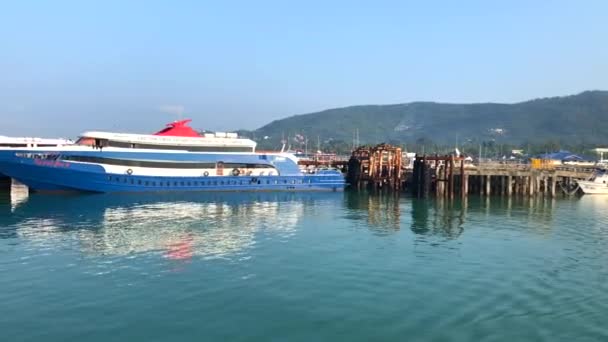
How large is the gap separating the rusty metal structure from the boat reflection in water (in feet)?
39.2

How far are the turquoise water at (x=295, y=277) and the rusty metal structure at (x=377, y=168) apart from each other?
65.1ft

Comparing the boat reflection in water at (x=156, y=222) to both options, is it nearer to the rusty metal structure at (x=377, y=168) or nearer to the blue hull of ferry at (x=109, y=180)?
the blue hull of ferry at (x=109, y=180)

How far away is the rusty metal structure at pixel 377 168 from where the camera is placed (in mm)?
51094

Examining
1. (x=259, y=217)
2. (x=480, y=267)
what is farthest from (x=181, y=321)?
(x=259, y=217)

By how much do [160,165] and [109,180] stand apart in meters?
4.58

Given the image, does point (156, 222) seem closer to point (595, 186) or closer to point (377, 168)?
point (377, 168)

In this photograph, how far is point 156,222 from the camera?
88.8 ft

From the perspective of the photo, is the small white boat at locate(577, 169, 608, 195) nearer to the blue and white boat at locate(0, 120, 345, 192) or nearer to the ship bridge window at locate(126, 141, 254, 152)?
the blue and white boat at locate(0, 120, 345, 192)

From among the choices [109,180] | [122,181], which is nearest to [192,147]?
[122,181]

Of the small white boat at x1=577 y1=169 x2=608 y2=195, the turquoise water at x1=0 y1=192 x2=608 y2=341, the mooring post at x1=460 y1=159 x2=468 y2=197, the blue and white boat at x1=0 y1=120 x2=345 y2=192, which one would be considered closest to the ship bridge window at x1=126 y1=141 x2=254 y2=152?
→ the blue and white boat at x1=0 y1=120 x2=345 y2=192

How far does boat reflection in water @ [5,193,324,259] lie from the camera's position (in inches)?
816

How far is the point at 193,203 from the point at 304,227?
1294 cm

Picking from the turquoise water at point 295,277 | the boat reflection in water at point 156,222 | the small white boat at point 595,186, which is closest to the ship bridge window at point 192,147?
the boat reflection in water at point 156,222

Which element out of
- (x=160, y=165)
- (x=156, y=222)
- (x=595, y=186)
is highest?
(x=160, y=165)
